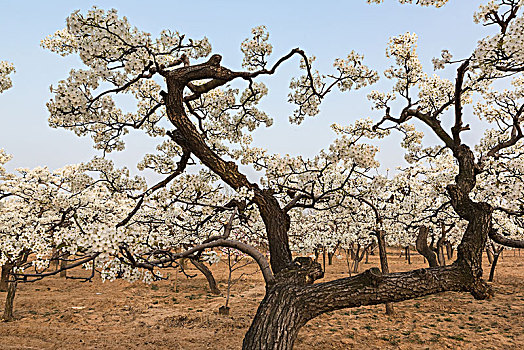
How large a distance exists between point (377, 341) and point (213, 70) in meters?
8.50

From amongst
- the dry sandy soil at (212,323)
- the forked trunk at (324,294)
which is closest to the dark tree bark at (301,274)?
the forked trunk at (324,294)

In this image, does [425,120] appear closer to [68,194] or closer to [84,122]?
[84,122]

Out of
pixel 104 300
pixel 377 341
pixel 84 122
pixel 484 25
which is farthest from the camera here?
pixel 104 300

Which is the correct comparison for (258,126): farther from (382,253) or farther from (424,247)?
(424,247)

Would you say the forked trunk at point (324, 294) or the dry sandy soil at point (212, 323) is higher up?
the forked trunk at point (324, 294)

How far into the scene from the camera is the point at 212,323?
11.0m

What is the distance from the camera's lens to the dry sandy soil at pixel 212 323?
9.01 metres

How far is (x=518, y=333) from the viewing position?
383 inches

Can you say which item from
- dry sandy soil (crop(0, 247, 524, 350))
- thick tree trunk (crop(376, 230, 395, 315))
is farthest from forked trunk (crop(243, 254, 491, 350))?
thick tree trunk (crop(376, 230, 395, 315))

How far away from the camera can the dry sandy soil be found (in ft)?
29.6

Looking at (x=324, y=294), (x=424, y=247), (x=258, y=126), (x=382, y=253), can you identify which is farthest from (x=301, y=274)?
(x=424, y=247)

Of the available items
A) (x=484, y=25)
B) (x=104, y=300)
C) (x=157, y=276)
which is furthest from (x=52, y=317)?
(x=484, y=25)

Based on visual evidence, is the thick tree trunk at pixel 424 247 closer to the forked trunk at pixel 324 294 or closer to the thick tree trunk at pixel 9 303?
the forked trunk at pixel 324 294

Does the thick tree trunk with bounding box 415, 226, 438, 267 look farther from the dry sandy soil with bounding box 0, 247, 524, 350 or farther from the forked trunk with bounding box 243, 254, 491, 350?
the forked trunk with bounding box 243, 254, 491, 350
